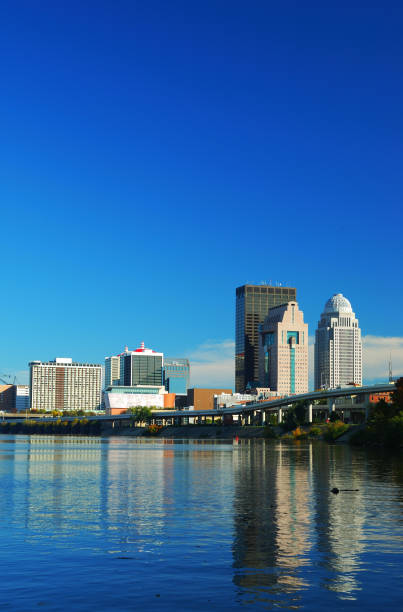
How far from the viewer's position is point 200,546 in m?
32.8

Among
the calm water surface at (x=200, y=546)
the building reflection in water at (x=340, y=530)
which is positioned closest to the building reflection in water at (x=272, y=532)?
the calm water surface at (x=200, y=546)

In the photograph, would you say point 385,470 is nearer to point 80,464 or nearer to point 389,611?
point 80,464

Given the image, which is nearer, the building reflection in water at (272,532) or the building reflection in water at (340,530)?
the building reflection in water at (272,532)

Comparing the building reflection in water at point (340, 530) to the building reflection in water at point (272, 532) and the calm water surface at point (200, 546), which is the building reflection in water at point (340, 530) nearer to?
the calm water surface at point (200, 546)

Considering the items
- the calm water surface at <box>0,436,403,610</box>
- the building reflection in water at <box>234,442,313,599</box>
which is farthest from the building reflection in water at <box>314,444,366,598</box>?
the building reflection in water at <box>234,442,313,599</box>

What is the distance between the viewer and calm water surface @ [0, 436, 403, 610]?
24.5 meters

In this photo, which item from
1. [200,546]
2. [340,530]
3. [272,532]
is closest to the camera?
[200,546]

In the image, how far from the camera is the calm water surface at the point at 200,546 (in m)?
24.5

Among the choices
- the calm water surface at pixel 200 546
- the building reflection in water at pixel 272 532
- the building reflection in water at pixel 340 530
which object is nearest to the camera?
the calm water surface at pixel 200 546

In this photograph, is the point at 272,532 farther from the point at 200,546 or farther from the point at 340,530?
the point at 200,546

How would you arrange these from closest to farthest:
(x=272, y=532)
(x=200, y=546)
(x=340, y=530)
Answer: (x=200, y=546)
(x=272, y=532)
(x=340, y=530)

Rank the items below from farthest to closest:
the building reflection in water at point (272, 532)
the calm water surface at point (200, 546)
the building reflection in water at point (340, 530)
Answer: the building reflection in water at point (340, 530) → the building reflection in water at point (272, 532) → the calm water surface at point (200, 546)

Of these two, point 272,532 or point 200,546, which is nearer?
point 200,546

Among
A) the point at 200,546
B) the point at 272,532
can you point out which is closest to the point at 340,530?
the point at 272,532
